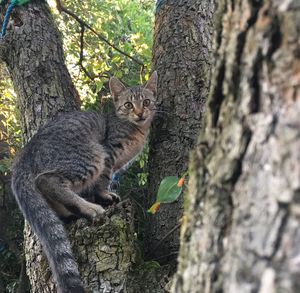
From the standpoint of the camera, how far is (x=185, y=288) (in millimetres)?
826

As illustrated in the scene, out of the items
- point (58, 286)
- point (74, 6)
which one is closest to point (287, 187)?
point (58, 286)

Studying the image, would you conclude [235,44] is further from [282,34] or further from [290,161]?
[290,161]

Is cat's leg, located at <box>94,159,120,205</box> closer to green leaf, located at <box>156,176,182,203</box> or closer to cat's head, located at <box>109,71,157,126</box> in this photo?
cat's head, located at <box>109,71,157,126</box>

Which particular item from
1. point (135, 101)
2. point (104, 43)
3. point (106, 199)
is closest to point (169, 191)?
point (106, 199)

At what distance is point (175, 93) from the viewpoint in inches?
120

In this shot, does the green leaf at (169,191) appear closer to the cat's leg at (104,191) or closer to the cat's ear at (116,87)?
the cat's leg at (104,191)

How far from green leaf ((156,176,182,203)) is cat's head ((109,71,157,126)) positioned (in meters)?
1.83

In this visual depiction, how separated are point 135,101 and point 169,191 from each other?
7.85ft

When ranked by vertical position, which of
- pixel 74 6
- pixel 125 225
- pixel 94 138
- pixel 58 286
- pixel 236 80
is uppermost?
pixel 74 6

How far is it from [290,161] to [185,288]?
0.33 meters

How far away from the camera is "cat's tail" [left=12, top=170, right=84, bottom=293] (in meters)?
2.09

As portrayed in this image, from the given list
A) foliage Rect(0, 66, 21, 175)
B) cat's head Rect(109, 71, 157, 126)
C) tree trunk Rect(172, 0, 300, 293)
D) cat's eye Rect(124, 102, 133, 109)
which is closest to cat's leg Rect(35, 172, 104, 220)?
cat's head Rect(109, 71, 157, 126)

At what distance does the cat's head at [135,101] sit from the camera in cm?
371

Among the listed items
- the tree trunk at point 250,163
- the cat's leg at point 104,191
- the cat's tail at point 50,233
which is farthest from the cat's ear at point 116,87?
the tree trunk at point 250,163
